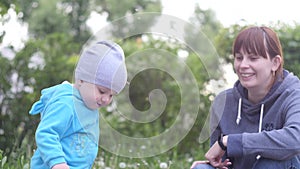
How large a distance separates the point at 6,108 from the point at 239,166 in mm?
2387

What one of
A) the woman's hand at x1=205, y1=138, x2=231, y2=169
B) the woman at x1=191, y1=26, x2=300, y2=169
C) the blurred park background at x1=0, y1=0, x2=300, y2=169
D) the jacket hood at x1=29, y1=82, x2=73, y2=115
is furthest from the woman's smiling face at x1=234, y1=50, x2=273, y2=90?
the blurred park background at x1=0, y1=0, x2=300, y2=169

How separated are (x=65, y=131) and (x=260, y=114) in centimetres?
117

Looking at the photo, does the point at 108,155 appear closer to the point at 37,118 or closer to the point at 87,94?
the point at 37,118

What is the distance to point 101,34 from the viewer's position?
329 cm

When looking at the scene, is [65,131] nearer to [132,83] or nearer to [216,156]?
[216,156]

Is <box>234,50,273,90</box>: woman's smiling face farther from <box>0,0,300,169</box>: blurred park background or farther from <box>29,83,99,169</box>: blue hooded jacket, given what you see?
<box>0,0,300,169</box>: blurred park background

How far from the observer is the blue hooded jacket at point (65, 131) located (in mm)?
2806

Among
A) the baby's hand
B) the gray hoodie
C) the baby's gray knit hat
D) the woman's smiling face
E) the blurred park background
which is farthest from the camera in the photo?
the blurred park background

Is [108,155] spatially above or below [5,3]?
below

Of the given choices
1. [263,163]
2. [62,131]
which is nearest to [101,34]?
[62,131]

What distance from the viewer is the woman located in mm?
3215

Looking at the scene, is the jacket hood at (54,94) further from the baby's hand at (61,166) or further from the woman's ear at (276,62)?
the woman's ear at (276,62)

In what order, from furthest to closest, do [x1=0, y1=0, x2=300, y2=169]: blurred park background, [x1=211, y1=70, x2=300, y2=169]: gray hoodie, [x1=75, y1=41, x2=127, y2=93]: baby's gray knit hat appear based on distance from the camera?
[x1=0, y1=0, x2=300, y2=169]: blurred park background
[x1=211, y1=70, x2=300, y2=169]: gray hoodie
[x1=75, y1=41, x2=127, y2=93]: baby's gray knit hat

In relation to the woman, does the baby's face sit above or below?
below
